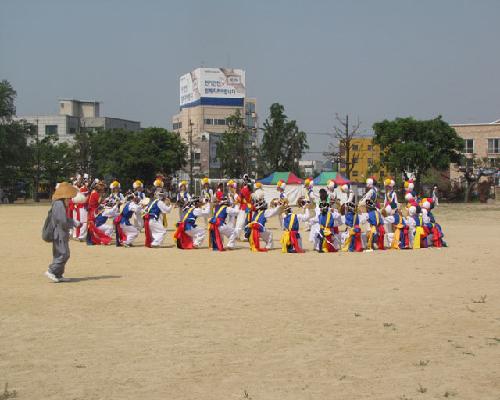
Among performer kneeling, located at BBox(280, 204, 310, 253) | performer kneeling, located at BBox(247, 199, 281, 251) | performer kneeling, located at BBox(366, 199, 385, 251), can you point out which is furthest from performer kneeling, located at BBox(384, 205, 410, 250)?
performer kneeling, located at BBox(247, 199, 281, 251)

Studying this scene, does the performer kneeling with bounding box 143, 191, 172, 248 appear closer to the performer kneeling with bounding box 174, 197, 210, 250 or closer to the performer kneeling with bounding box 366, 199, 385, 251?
the performer kneeling with bounding box 174, 197, 210, 250

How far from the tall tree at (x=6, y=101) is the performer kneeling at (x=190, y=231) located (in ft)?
139

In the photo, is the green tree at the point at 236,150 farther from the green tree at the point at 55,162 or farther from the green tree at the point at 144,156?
the green tree at the point at 55,162

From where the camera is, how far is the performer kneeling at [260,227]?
15.8 meters

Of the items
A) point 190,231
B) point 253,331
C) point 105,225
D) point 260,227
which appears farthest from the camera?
point 105,225

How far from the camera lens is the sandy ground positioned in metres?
5.50

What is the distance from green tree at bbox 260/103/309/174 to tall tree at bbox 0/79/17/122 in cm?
1997

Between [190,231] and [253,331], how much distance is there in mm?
9092

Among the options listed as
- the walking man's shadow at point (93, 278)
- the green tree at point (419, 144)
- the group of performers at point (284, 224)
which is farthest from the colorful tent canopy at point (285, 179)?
the walking man's shadow at point (93, 278)

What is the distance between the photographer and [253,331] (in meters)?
7.32

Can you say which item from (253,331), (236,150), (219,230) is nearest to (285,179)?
(236,150)

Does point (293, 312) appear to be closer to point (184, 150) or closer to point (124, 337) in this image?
point (124, 337)

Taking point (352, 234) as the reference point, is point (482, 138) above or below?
above

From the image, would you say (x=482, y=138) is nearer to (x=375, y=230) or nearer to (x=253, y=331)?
(x=375, y=230)
